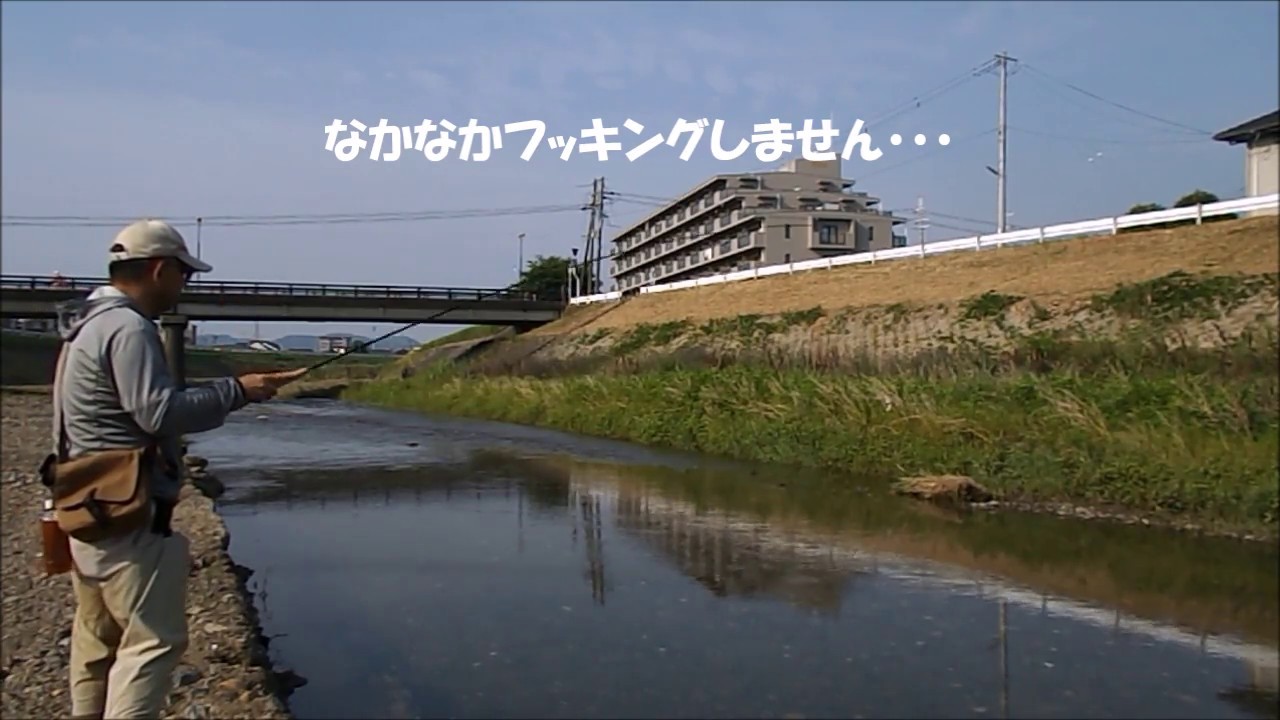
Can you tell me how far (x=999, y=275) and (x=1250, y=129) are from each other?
8802 mm

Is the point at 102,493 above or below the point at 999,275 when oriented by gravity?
below

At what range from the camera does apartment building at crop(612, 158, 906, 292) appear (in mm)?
64875

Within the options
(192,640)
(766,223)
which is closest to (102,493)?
(192,640)

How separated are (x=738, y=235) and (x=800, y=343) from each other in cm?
4234

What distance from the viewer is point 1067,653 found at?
580cm

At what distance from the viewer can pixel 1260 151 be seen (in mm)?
16203

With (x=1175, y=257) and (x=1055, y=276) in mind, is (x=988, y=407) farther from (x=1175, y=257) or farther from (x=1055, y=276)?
(x=1055, y=276)

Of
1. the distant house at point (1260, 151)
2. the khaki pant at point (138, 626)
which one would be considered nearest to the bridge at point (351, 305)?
the distant house at point (1260, 151)

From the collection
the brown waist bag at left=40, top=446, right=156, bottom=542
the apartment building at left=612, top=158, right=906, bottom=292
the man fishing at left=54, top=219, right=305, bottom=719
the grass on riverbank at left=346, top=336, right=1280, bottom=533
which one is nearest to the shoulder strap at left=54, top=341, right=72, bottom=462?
the man fishing at left=54, top=219, right=305, bottom=719

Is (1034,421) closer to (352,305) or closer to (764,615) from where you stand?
(764,615)

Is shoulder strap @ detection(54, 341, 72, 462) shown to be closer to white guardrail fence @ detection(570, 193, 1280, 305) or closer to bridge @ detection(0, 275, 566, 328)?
white guardrail fence @ detection(570, 193, 1280, 305)

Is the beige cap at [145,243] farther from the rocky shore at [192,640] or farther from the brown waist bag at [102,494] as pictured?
the rocky shore at [192,640]

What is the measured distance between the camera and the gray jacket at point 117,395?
3.28m

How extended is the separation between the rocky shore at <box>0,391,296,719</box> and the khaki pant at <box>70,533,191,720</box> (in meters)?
1.12
